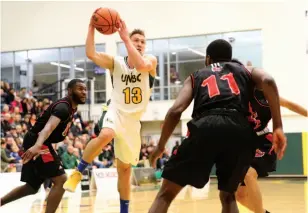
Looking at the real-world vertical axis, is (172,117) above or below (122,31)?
below

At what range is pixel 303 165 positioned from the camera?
18.4 m

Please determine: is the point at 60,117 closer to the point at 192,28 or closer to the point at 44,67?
the point at 192,28

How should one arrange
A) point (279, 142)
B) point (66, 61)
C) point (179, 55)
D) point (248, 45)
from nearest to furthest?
point (279, 142) → point (248, 45) → point (179, 55) → point (66, 61)

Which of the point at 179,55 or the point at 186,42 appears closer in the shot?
the point at 186,42

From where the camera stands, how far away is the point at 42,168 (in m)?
5.46

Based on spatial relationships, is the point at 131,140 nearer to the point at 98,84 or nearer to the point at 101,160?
the point at 101,160

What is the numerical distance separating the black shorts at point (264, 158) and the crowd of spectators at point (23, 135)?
6767mm

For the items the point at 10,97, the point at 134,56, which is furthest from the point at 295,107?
the point at 10,97

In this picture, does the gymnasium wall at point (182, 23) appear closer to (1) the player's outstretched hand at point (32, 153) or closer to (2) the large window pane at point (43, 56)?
(2) the large window pane at point (43, 56)

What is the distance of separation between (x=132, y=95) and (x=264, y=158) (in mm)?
1658

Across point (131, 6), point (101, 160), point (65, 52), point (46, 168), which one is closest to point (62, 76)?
point (65, 52)

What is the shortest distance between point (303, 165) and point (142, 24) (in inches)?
395

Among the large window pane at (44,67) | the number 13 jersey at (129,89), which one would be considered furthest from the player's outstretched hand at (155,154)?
the large window pane at (44,67)

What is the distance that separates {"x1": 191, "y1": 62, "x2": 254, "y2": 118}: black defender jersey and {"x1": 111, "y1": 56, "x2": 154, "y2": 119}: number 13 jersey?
5.72ft
